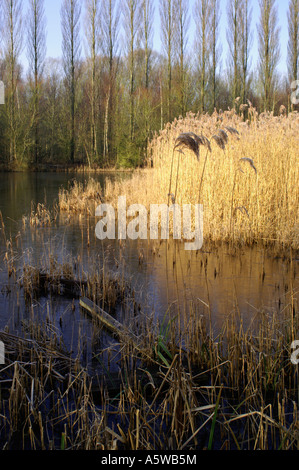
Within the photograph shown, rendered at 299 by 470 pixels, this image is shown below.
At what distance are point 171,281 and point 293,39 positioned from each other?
2588cm

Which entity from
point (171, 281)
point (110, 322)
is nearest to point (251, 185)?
point (171, 281)

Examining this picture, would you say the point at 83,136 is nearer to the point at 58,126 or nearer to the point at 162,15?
the point at 58,126

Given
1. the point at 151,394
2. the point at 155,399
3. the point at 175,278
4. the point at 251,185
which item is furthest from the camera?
the point at 251,185

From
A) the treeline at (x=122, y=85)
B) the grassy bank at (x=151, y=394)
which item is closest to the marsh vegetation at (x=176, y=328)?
the grassy bank at (x=151, y=394)

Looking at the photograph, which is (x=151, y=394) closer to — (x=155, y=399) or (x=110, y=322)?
(x=155, y=399)

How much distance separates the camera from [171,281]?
480cm

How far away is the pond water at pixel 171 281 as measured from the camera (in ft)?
12.0

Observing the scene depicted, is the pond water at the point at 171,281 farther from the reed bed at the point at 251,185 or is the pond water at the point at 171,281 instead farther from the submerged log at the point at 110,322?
the reed bed at the point at 251,185

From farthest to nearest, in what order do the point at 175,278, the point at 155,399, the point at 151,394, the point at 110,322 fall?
the point at 175,278, the point at 110,322, the point at 151,394, the point at 155,399

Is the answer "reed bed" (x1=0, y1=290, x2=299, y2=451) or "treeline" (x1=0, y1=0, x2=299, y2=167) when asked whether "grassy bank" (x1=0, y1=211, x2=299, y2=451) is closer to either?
"reed bed" (x1=0, y1=290, x2=299, y2=451)

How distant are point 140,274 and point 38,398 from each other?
283 centimetres

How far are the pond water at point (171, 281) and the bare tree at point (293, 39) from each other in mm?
22744

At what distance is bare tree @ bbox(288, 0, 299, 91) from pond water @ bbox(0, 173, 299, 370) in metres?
22.7

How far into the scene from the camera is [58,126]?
94.2ft
